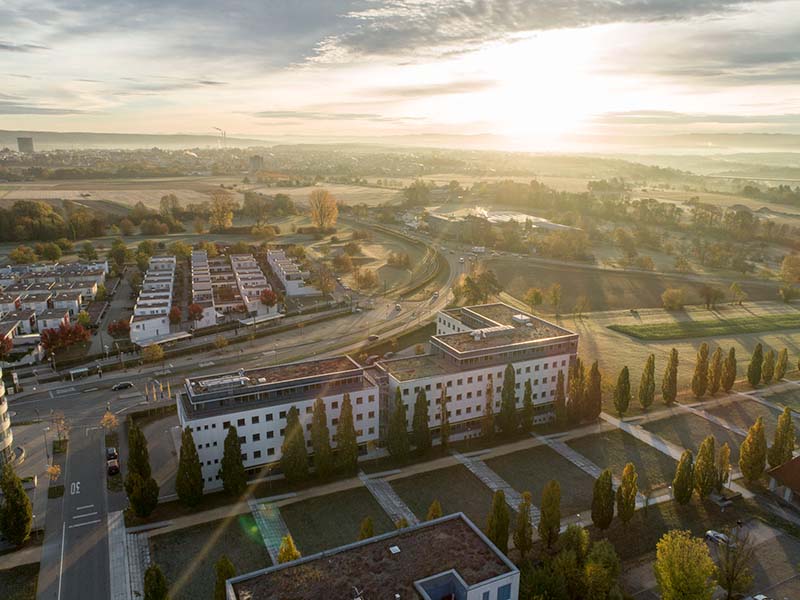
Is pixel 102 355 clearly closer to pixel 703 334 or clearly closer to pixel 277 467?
pixel 277 467

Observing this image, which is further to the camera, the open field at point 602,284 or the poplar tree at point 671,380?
the open field at point 602,284

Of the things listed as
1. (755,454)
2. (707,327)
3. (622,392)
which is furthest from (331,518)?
(707,327)

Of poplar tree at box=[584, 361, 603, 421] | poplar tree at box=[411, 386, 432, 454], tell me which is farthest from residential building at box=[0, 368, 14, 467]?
poplar tree at box=[584, 361, 603, 421]

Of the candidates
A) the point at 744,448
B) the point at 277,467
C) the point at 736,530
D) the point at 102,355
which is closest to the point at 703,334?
the point at 744,448

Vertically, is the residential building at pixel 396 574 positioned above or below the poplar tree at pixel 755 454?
above

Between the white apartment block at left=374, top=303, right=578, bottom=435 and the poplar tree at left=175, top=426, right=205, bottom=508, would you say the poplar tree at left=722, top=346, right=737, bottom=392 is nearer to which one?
the white apartment block at left=374, top=303, right=578, bottom=435

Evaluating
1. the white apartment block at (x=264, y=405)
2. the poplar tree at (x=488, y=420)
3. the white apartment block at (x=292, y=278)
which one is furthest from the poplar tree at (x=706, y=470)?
the white apartment block at (x=292, y=278)

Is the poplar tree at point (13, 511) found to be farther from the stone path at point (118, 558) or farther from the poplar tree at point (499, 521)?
the poplar tree at point (499, 521)
